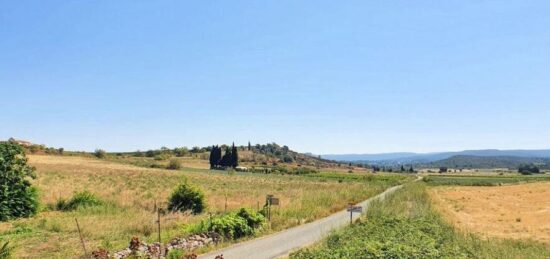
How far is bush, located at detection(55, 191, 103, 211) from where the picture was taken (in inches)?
1177

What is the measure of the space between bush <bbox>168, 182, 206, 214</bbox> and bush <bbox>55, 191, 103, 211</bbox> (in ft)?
16.7

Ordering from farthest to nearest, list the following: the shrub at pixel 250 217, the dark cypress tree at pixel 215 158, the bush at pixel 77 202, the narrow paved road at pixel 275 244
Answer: the dark cypress tree at pixel 215 158 → the bush at pixel 77 202 → the shrub at pixel 250 217 → the narrow paved road at pixel 275 244

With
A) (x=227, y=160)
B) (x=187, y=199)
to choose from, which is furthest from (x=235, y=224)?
(x=227, y=160)

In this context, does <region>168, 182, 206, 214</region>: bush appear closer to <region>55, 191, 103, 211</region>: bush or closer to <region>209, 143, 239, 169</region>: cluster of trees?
<region>55, 191, 103, 211</region>: bush

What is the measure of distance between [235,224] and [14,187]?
15.3 meters

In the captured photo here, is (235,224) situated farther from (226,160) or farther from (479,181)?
(226,160)

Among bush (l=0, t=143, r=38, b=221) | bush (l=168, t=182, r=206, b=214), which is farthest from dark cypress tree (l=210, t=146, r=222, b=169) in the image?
bush (l=0, t=143, r=38, b=221)

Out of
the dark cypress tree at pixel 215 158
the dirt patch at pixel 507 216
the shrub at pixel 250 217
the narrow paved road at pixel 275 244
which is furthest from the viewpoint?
the dark cypress tree at pixel 215 158

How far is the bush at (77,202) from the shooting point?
29891mm

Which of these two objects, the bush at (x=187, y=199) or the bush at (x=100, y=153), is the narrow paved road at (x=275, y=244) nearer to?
the bush at (x=187, y=199)

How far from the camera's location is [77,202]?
98.6ft

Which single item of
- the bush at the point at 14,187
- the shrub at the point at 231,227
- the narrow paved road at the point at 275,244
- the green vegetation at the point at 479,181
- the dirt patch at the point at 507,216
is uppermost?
the bush at the point at 14,187

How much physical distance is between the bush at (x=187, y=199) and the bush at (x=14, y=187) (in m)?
8.65

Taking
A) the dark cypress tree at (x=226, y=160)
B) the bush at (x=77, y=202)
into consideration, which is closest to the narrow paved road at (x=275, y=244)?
the bush at (x=77, y=202)
